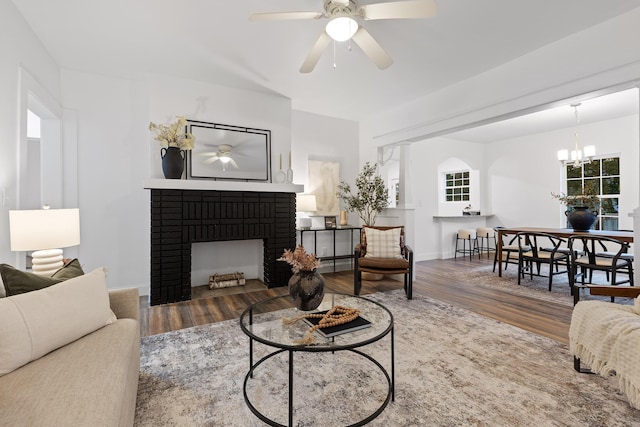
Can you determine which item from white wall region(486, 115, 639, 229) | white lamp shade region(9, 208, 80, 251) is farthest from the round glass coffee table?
white wall region(486, 115, 639, 229)

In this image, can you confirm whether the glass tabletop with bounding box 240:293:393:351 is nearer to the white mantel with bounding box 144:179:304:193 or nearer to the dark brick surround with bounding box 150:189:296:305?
the dark brick surround with bounding box 150:189:296:305

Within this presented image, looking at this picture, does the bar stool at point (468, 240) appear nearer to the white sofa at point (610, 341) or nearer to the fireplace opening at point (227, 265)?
the fireplace opening at point (227, 265)

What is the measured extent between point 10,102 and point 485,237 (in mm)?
7482

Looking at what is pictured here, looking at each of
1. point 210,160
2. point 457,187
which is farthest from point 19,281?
point 457,187

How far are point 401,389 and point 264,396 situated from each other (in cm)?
82

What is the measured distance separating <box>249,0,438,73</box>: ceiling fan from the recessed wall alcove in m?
2.04

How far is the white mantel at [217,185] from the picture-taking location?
11.3 feet

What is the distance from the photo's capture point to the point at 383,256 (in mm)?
4035

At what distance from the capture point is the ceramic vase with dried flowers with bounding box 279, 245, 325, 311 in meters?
1.88

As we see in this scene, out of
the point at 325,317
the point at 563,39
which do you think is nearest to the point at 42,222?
the point at 325,317

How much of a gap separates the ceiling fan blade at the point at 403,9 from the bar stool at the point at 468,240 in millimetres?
5393

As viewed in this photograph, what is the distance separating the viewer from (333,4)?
2.26 m

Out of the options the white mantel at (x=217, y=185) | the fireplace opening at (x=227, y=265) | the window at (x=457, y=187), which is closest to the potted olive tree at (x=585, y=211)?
the window at (x=457, y=187)

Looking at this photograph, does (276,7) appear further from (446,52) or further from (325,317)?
(325,317)
